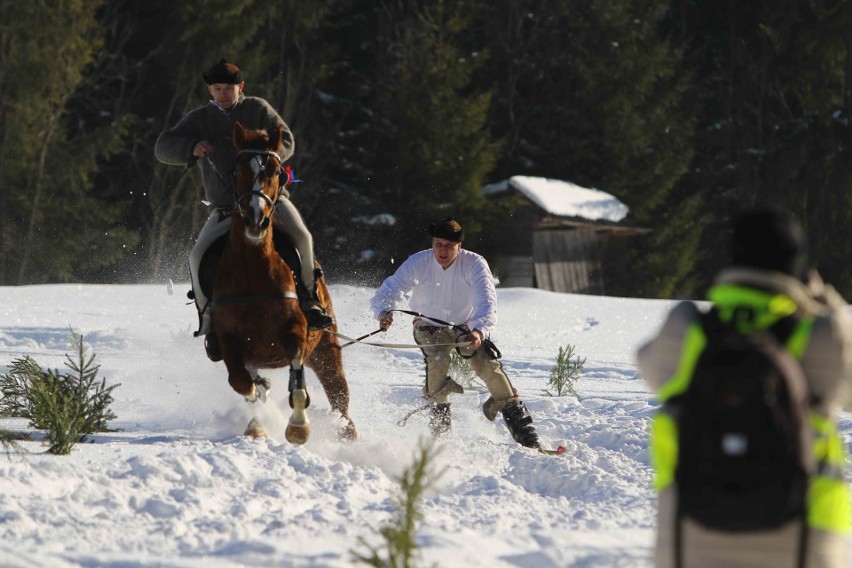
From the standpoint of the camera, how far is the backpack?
344cm

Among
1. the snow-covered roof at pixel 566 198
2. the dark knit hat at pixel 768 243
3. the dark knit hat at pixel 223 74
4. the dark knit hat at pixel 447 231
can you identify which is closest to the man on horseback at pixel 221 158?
the dark knit hat at pixel 223 74

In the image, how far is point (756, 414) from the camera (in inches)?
135

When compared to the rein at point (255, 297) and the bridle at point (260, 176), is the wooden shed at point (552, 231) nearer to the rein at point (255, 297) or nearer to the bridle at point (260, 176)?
the rein at point (255, 297)

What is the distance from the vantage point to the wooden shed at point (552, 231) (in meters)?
33.3

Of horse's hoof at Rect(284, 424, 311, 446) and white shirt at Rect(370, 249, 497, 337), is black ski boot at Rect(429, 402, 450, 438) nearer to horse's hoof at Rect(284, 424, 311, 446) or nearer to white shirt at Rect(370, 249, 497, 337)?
white shirt at Rect(370, 249, 497, 337)

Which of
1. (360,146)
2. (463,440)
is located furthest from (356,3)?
(463,440)

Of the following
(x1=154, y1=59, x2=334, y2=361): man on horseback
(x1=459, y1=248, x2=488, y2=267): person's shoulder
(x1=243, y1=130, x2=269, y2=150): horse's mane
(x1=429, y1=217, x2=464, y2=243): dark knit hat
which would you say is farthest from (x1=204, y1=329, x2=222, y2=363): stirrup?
(x1=459, y1=248, x2=488, y2=267): person's shoulder

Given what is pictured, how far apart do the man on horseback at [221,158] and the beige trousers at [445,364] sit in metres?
0.97

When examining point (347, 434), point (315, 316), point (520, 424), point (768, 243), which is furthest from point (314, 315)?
point (768, 243)

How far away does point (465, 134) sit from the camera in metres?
33.5

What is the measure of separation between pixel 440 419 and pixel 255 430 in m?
1.49

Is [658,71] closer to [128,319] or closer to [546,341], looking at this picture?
[546,341]

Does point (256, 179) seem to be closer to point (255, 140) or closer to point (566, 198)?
point (255, 140)

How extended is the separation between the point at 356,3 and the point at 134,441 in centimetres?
3115
